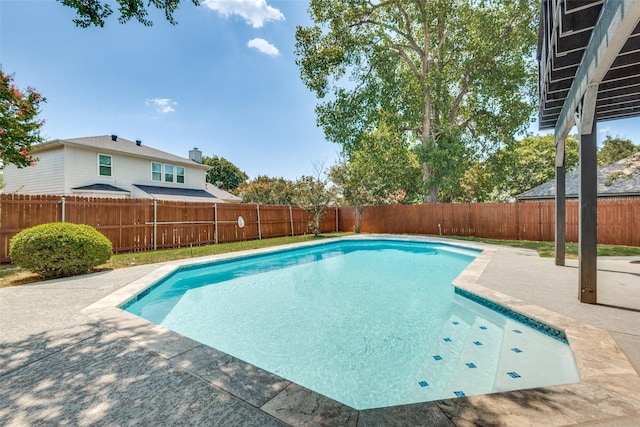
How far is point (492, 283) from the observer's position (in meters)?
5.26

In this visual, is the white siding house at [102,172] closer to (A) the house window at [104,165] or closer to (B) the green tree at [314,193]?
(A) the house window at [104,165]

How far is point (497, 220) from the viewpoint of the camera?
14109 mm

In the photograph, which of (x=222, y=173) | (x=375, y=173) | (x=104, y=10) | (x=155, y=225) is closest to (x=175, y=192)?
(x=155, y=225)

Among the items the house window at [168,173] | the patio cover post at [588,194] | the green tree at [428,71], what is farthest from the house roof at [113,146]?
the patio cover post at [588,194]

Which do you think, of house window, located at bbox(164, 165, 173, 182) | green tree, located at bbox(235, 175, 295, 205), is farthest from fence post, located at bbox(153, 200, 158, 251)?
green tree, located at bbox(235, 175, 295, 205)

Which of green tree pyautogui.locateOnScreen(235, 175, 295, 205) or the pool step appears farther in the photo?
green tree pyautogui.locateOnScreen(235, 175, 295, 205)

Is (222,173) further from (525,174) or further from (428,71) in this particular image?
(525,174)

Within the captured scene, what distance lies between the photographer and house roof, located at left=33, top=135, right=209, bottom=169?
519 inches

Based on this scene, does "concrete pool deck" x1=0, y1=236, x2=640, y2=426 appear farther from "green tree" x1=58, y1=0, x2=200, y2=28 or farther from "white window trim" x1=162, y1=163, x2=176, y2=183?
"white window trim" x1=162, y1=163, x2=176, y2=183

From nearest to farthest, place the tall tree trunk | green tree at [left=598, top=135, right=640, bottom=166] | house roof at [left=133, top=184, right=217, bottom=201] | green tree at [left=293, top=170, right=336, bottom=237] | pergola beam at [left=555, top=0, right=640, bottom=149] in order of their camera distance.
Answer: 1. pergola beam at [left=555, top=0, right=640, bottom=149]
2. house roof at [left=133, top=184, right=217, bottom=201]
3. the tall tree trunk
4. green tree at [left=293, top=170, right=336, bottom=237]
5. green tree at [left=598, top=135, right=640, bottom=166]

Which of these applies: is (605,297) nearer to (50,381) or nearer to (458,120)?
(50,381)

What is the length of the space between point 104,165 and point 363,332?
15.9m

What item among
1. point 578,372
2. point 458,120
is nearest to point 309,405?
point 578,372

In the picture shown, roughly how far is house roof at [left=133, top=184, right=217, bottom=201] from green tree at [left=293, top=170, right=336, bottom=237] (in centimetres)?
599
